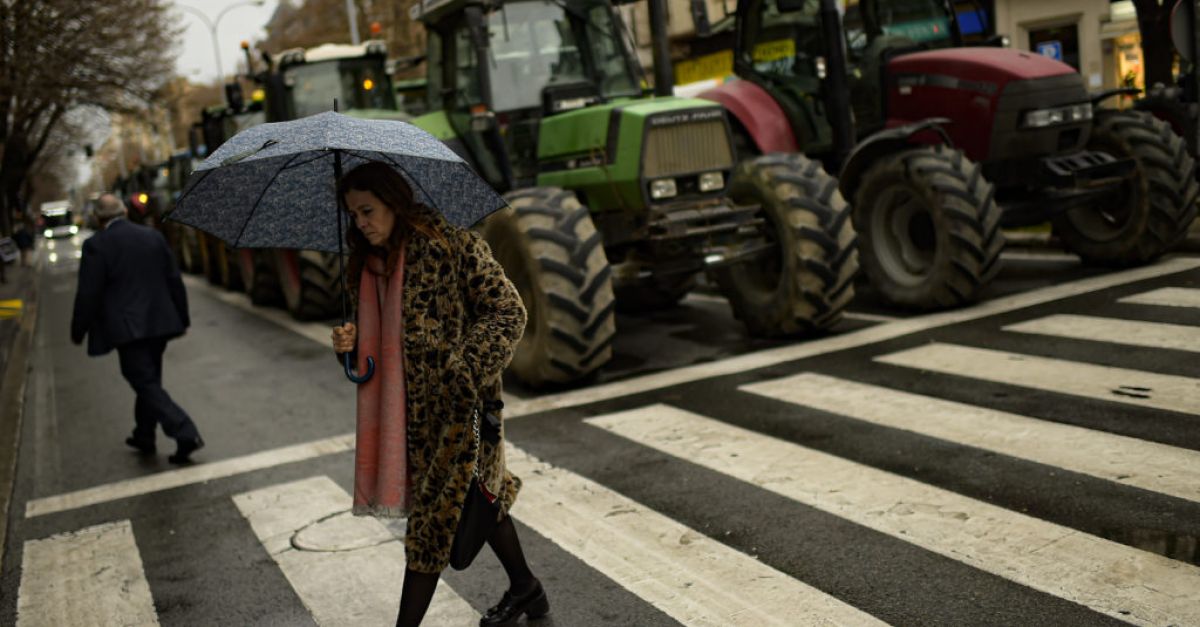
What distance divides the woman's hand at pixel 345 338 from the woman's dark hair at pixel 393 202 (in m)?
0.24

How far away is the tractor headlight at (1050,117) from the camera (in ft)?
34.0

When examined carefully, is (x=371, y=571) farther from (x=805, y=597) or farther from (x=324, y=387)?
(x=324, y=387)

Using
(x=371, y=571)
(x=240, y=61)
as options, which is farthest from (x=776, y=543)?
(x=240, y=61)

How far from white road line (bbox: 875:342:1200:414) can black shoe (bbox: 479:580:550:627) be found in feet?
13.0

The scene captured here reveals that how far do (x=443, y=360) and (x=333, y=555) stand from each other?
202 centimetres

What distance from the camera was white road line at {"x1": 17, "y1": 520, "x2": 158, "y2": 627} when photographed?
16.8ft

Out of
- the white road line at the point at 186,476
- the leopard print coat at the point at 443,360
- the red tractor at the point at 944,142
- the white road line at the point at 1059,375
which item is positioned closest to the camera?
the leopard print coat at the point at 443,360

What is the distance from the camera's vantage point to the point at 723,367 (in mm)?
9117

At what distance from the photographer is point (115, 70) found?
2764cm

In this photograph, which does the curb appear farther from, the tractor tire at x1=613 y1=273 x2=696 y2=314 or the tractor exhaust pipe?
the tractor exhaust pipe

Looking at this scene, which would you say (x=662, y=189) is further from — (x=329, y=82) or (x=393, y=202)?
(x=329, y=82)

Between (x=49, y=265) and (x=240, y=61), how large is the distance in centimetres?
4379

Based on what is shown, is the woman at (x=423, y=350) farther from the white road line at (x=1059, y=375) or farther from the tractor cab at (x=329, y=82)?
the tractor cab at (x=329, y=82)

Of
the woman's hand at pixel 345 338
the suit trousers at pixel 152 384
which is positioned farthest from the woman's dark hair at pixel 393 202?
the suit trousers at pixel 152 384
